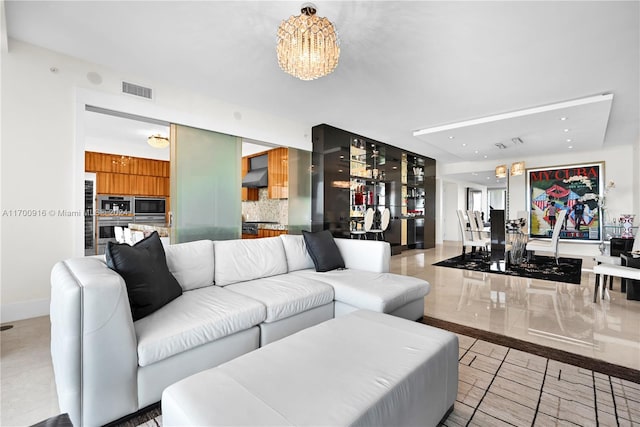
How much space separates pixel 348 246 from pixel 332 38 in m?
2.15

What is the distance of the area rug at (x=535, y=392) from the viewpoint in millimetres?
1541

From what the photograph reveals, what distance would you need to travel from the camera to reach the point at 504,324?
9.36 feet

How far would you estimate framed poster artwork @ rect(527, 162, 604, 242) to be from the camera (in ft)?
24.2

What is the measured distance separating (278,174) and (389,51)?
3966 millimetres

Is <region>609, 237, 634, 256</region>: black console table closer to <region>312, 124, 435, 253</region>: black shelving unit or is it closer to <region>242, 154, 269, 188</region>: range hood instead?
<region>312, 124, 435, 253</region>: black shelving unit

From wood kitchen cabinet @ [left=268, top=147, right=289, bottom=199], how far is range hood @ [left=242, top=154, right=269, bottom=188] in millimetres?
273

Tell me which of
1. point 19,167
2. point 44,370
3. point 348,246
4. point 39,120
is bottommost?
point 44,370

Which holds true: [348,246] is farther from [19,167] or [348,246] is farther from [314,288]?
[19,167]

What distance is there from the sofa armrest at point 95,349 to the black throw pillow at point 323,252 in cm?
190

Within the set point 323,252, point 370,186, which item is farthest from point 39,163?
point 370,186

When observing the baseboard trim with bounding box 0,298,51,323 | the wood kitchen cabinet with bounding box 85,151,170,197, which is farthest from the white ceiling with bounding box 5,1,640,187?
the wood kitchen cabinet with bounding box 85,151,170,197

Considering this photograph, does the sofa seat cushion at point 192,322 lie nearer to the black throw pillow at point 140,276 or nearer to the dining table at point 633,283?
the black throw pillow at point 140,276

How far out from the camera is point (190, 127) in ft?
13.4

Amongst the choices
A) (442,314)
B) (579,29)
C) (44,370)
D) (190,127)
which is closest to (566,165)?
(579,29)
